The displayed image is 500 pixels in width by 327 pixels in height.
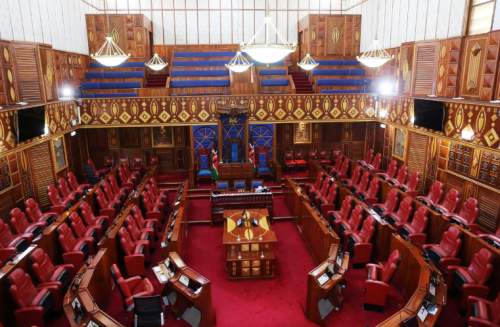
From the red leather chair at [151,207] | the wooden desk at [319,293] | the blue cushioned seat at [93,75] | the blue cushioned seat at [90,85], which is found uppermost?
the blue cushioned seat at [93,75]

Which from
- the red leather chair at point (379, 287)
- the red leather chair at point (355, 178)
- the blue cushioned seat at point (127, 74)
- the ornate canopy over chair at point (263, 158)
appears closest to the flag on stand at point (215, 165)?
the ornate canopy over chair at point (263, 158)

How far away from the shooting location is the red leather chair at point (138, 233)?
7887 mm

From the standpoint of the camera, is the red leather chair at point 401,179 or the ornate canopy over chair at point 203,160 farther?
the ornate canopy over chair at point 203,160

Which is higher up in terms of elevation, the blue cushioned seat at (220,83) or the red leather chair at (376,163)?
the blue cushioned seat at (220,83)

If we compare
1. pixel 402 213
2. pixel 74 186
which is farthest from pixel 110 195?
pixel 402 213

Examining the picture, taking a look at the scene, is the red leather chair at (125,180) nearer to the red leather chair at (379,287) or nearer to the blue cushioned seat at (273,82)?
the blue cushioned seat at (273,82)

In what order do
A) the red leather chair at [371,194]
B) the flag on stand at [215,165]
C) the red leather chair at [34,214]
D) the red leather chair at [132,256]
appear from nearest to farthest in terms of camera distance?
the red leather chair at [132,256]
the red leather chair at [34,214]
the red leather chair at [371,194]
the flag on stand at [215,165]

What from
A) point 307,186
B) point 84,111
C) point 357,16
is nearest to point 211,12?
point 357,16

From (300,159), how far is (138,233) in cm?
925

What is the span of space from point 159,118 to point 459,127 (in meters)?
10.0

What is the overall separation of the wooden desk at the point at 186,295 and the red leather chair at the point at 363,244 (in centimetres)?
360

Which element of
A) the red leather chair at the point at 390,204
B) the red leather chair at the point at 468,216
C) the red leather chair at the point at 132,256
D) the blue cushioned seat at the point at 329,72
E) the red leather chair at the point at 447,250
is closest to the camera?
the red leather chair at the point at 447,250

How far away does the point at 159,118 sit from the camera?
1292cm

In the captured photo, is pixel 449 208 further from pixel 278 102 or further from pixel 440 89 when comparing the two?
pixel 278 102
